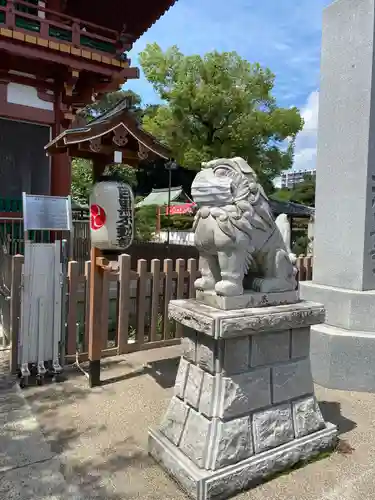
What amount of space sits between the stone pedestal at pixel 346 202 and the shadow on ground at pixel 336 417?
42 centimetres

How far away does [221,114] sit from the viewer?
18.5 metres

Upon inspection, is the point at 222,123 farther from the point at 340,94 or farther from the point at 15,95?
the point at 340,94

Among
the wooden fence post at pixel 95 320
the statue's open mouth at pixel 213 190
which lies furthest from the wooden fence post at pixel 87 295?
the statue's open mouth at pixel 213 190

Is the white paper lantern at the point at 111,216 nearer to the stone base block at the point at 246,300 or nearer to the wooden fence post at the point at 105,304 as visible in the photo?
the wooden fence post at the point at 105,304

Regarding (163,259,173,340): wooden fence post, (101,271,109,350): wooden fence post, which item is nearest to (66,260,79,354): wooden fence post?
(101,271,109,350): wooden fence post

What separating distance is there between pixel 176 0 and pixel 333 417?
8614mm

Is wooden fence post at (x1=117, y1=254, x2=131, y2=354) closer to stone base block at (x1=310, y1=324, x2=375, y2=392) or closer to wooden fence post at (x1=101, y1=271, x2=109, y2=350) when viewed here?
wooden fence post at (x1=101, y1=271, x2=109, y2=350)

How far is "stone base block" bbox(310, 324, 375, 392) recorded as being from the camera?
3768 millimetres

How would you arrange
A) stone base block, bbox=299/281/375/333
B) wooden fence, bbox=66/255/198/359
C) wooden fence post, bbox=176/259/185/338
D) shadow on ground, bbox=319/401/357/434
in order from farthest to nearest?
wooden fence post, bbox=176/259/185/338
wooden fence, bbox=66/255/198/359
stone base block, bbox=299/281/375/333
shadow on ground, bbox=319/401/357/434

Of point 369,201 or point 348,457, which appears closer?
point 348,457

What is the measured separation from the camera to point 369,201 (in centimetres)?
396

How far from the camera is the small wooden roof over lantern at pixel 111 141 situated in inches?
135

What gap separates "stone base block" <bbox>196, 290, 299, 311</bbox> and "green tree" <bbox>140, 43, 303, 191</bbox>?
16.3 metres

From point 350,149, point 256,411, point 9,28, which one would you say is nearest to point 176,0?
point 9,28
